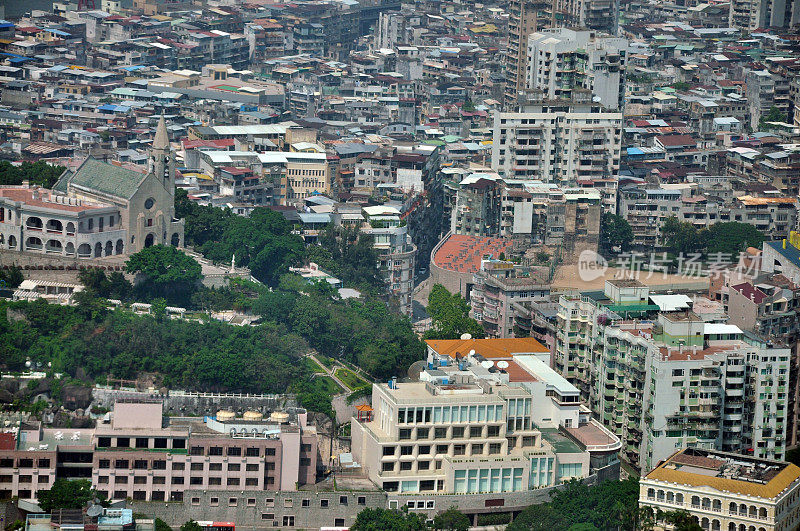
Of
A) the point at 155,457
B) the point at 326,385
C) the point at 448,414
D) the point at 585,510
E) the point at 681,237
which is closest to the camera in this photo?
the point at 155,457

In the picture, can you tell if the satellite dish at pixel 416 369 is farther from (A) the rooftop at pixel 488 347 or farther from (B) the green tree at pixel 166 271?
(B) the green tree at pixel 166 271

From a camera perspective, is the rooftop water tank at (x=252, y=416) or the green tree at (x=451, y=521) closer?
the green tree at (x=451, y=521)

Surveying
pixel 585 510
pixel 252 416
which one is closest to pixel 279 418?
pixel 252 416

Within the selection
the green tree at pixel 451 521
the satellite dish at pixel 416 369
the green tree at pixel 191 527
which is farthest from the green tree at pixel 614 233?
Result: the green tree at pixel 191 527

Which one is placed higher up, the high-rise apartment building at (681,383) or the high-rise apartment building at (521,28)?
the high-rise apartment building at (521,28)

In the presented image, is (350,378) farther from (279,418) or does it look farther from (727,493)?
(727,493)

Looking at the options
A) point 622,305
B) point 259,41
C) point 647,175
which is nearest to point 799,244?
point 622,305
